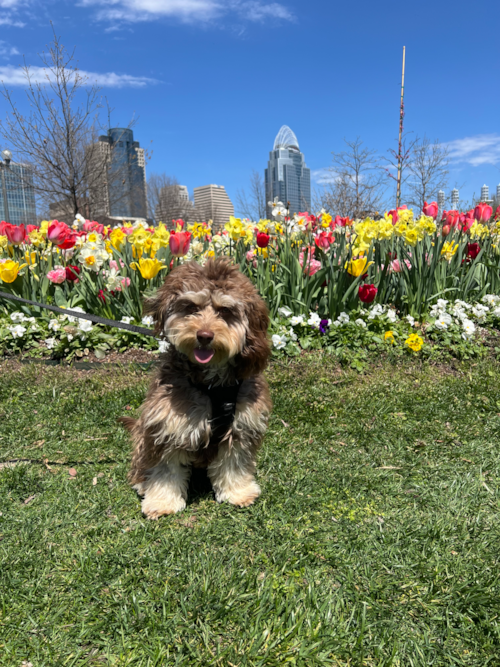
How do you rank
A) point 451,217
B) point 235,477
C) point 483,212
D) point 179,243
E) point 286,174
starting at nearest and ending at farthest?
1. point 235,477
2. point 179,243
3. point 451,217
4. point 483,212
5. point 286,174

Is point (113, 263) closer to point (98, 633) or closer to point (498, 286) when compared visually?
point (98, 633)

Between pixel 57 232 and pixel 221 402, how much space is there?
3908 millimetres

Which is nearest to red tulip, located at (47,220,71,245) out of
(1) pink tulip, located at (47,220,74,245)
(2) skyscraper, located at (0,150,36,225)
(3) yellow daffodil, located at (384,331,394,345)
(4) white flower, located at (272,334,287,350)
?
(1) pink tulip, located at (47,220,74,245)

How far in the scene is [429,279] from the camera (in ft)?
18.4

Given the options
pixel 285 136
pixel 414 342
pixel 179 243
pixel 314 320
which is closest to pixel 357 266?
pixel 314 320

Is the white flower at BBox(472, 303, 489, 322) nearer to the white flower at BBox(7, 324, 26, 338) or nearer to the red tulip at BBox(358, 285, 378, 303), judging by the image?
the red tulip at BBox(358, 285, 378, 303)


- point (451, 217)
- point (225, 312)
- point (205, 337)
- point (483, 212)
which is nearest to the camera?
point (205, 337)

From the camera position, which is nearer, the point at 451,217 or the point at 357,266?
the point at 357,266

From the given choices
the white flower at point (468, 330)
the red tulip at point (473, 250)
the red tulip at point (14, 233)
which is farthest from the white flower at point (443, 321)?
the red tulip at point (14, 233)

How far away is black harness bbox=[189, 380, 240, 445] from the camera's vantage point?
2.38m

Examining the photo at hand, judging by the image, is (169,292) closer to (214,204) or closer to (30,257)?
(30,257)

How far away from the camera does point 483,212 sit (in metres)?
6.37

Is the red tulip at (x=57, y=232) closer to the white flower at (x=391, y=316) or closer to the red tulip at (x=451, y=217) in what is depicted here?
the white flower at (x=391, y=316)

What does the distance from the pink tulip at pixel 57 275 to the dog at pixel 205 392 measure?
3.50 meters
